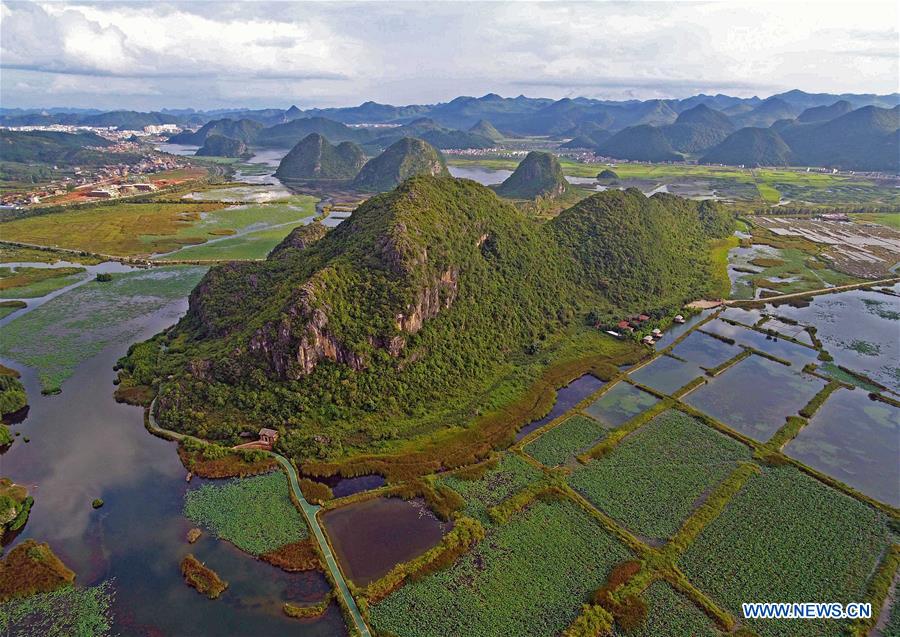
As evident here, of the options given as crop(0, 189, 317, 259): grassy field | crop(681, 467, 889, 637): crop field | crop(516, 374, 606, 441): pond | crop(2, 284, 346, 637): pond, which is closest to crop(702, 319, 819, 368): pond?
crop(516, 374, 606, 441): pond

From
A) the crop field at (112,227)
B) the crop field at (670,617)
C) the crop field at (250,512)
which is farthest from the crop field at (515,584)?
the crop field at (112,227)

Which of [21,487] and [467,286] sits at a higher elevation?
[467,286]

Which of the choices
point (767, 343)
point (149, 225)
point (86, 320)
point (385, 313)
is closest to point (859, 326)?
point (767, 343)

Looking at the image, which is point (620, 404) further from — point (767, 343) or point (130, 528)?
point (130, 528)

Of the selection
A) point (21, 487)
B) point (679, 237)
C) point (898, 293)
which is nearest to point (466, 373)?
point (21, 487)

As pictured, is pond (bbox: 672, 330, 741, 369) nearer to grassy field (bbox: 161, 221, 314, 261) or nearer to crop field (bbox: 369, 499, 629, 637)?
crop field (bbox: 369, 499, 629, 637)

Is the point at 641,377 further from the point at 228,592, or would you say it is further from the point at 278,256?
the point at 278,256
